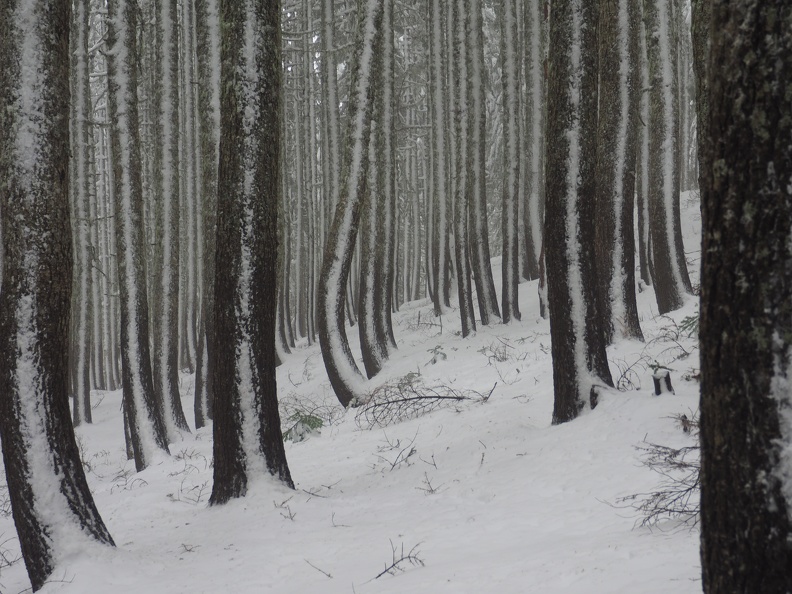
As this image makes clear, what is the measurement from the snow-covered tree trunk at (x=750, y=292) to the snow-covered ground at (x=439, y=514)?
116 centimetres

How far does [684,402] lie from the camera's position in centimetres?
591

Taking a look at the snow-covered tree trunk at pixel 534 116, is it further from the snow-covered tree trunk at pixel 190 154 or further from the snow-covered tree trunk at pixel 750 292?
the snow-covered tree trunk at pixel 750 292

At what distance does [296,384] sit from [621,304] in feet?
28.6

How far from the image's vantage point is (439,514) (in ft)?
17.1

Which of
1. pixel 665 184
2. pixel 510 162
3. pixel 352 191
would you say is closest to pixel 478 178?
pixel 510 162

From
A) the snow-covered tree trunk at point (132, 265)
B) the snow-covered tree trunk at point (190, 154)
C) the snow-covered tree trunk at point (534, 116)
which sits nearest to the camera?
the snow-covered tree trunk at point (132, 265)

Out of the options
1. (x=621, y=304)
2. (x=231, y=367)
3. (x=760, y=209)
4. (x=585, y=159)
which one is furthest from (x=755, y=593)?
(x=621, y=304)

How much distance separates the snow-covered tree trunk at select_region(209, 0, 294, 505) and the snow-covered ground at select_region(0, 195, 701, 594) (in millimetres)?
393

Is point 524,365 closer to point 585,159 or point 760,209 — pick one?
point 585,159

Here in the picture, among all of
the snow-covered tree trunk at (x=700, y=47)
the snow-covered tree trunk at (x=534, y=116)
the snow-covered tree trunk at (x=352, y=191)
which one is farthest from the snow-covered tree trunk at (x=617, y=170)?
the snow-covered tree trunk at (x=534, y=116)

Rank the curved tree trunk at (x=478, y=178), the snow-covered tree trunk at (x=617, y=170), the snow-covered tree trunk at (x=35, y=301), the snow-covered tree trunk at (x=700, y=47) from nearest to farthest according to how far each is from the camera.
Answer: the snow-covered tree trunk at (x=700, y=47) → the snow-covered tree trunk at (x=35, y=301) → the snow-covered tree trunk at (x=617, y=170) → the curved tree trunk at (x=478, y=178)

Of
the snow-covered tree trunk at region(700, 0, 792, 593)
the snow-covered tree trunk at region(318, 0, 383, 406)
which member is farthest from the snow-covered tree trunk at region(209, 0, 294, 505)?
the snow-covered tree trunk at region(318, 0, 383, 406)

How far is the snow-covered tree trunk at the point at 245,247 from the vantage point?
19.2ft

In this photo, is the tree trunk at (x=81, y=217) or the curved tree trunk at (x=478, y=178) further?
the curved tree trunk at (x=478, y=178)
